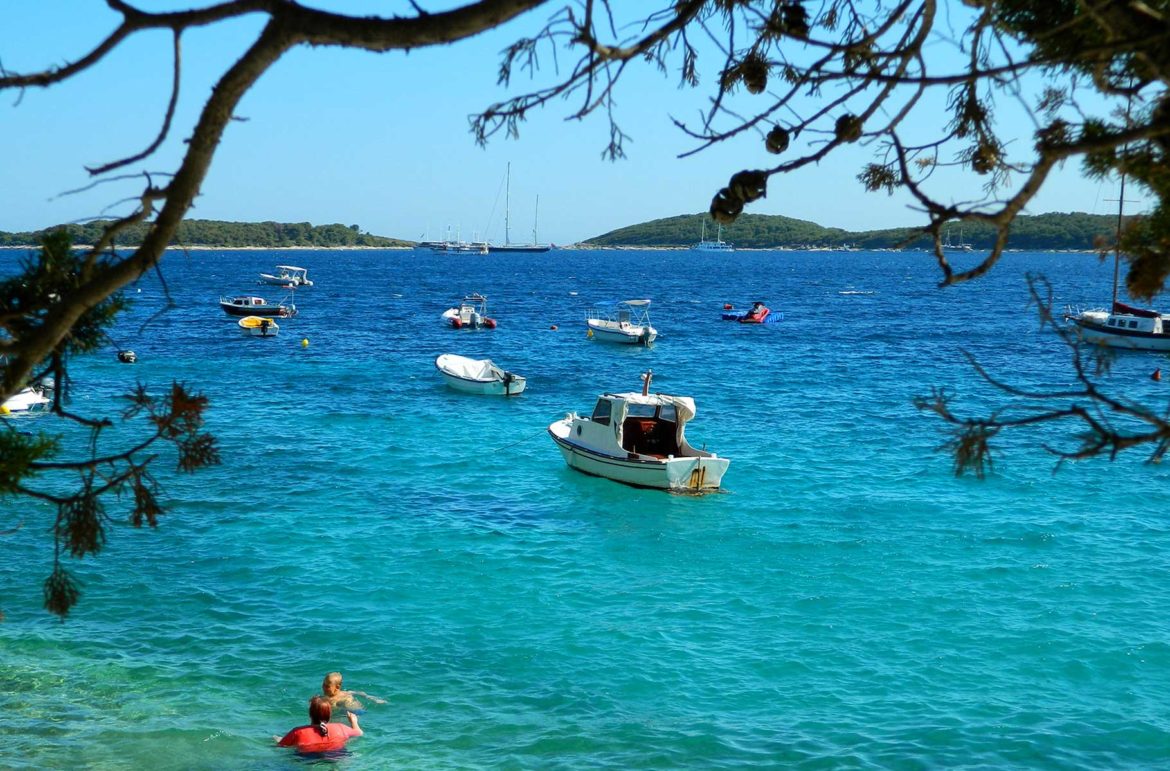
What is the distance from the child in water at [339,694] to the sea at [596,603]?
0.43 ft

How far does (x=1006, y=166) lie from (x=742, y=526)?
50.3 feet

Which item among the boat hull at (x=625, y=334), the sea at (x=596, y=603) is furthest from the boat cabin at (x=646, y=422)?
the boat hull at (x=625, y=334)

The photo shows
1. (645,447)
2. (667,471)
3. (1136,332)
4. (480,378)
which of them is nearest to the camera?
(667,471)

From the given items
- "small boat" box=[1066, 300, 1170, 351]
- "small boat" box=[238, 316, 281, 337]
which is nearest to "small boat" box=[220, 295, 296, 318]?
"small boat" box=[238, 316, 281, 337]

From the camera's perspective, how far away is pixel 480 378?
35875 millimetres

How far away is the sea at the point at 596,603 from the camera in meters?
11.5

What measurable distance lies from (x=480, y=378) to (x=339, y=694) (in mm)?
24532

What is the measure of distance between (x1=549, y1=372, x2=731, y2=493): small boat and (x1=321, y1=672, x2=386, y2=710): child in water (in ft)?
34.4

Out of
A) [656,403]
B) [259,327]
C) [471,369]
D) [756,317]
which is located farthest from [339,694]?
[756,317]

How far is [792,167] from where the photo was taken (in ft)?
15.5

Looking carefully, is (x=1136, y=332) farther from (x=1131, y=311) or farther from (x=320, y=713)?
(x=320, y=713)

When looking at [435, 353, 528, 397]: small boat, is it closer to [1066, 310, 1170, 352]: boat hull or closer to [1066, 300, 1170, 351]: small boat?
[1066, 300, 1170, 351]: small boat

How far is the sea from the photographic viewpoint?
11.5 meters

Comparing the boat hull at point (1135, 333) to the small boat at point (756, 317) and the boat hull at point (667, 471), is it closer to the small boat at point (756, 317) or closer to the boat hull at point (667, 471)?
the small boat at point (756, 317)
